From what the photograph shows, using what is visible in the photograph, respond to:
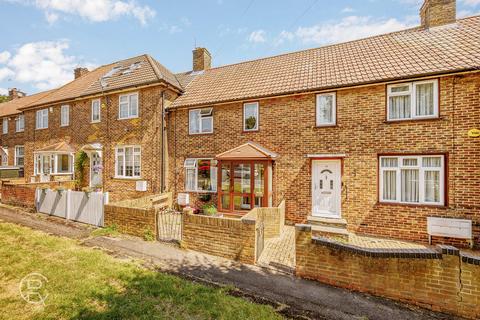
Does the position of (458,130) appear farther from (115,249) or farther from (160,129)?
(160,129)

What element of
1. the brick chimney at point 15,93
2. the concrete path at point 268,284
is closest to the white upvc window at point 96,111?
the concrete path at point 268,284

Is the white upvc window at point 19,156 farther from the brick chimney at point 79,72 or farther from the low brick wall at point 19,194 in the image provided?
the low brick wall at point 19,194

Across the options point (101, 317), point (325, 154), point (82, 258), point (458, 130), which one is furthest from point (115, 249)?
point (458, 130)

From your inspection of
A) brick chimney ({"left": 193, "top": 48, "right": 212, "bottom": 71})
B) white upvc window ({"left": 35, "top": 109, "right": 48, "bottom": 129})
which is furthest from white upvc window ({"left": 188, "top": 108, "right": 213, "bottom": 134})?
white upvc window ({"left": 35, "top": 109, "right": 48, "bottom": 129})

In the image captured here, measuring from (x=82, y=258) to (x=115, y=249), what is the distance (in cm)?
98

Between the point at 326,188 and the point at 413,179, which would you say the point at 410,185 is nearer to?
the point at 413,179

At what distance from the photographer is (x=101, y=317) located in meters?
3.69

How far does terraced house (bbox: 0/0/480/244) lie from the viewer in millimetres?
7961

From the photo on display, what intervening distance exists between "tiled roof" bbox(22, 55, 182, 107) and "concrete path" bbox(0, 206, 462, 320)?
933 cm

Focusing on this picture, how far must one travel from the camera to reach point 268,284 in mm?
5148

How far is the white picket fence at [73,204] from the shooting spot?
9.23m

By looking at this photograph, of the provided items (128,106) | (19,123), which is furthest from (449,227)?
(19,123)

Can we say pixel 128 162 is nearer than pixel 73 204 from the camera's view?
No

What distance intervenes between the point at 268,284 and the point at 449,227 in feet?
22.4
